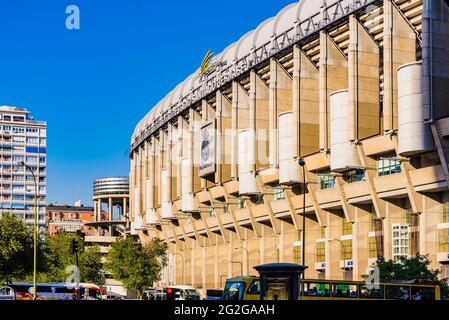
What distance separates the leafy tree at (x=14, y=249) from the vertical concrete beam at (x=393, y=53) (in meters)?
43.3

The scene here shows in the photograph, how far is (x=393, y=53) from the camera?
262 ft

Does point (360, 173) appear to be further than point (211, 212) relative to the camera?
No

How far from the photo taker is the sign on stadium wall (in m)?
117

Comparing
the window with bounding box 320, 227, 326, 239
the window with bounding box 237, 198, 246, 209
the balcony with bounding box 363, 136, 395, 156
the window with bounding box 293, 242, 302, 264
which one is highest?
the balcony with bounding box 363, 136, 395, 156

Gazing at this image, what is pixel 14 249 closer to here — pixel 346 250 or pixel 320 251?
pixel 320 251

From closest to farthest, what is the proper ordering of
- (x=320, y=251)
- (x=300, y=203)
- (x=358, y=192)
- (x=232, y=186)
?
(x=358, y=192), (x=320, y=251), (x=300, y=203), (x=232, y=186)

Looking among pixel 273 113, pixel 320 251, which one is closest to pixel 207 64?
pixel 273 113

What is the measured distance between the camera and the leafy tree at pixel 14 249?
9600 centimetres

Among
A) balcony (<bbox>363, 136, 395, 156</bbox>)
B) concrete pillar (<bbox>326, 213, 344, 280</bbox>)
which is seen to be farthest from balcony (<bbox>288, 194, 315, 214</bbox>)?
balcony (<bbox>363, 136, 395, 156</bbox>)

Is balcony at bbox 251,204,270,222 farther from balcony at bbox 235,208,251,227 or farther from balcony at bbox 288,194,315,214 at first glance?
balcony at bbox 288,194,315,214

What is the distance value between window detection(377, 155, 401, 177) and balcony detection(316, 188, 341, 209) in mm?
6781

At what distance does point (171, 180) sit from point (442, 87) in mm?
72187

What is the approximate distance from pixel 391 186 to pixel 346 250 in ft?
40.2
